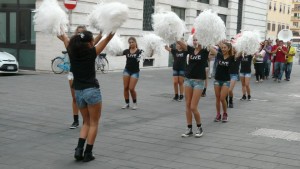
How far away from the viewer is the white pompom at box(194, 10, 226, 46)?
7.23 metres

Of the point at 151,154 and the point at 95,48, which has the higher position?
the point at 95,48

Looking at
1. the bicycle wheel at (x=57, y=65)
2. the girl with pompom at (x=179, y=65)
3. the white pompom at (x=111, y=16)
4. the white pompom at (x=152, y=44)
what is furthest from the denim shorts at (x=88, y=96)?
the bicycle wheel at (x=57, y=65)

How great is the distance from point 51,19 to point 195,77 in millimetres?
2568

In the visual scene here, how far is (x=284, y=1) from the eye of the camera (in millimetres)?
61156

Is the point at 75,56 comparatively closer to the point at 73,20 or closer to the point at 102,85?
the point at 102,85

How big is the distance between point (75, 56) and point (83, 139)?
114 cm

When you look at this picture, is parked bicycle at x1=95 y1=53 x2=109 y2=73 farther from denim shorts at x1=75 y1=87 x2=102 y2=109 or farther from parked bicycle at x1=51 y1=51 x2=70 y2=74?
denim shorts at x1=75 y1=87 x2=102 y2=109

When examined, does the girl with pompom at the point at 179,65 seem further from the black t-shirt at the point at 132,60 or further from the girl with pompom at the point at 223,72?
the girl with pompom at the point at 223,72

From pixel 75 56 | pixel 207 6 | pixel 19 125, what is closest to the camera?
pixel 75 56

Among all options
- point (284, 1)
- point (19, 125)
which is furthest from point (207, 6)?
point (284, 1)

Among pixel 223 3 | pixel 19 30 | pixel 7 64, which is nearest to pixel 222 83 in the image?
pixel 7 64

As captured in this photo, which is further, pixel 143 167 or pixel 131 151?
pixel 131 151

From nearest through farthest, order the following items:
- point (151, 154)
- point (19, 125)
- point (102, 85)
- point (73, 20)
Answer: point (151, 154)
point (19, 125)
point (102, 85)
point (73, 20)

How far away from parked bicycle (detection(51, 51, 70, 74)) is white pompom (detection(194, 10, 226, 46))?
11.3 meters
